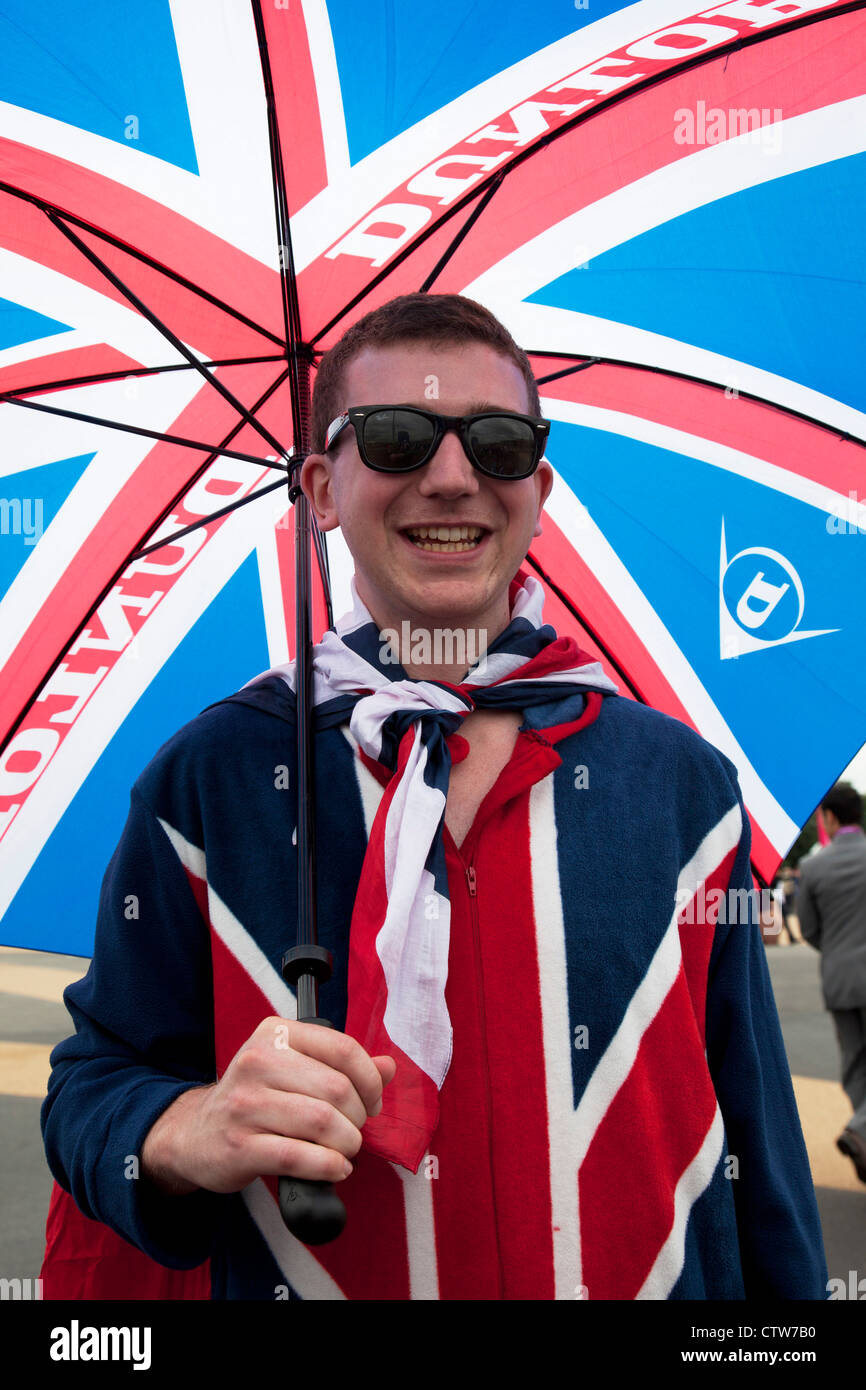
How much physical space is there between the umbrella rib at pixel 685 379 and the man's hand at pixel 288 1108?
1700mm

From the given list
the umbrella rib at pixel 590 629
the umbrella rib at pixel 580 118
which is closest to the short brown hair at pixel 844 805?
the umbrella rib at pixel 590 629

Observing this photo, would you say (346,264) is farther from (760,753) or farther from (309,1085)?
(309,1085)

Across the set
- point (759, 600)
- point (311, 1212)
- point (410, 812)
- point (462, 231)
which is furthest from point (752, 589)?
point (311, 1212)

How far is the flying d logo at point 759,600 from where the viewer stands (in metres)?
2.29

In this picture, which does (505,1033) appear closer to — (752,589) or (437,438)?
(437,438)

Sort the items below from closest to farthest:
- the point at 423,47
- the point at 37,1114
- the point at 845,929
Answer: the point at 423,47, the point at 845,929, the point at 37,1114

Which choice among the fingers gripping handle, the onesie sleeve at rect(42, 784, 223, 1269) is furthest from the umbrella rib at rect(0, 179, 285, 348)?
the fingers gripping handle

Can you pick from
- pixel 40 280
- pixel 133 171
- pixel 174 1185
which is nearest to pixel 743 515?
pixel 133 171

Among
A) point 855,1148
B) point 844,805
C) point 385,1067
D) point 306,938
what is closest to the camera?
point 385,1067

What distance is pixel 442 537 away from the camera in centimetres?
157

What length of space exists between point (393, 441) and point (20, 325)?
1225 mm

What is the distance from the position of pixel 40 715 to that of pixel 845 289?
2.02 meters

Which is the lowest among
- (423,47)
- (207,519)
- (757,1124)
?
(757,1124)

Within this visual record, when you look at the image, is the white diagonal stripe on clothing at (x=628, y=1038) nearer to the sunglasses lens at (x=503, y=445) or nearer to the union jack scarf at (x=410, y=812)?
the union jack scarf at (x=410, y=812)
